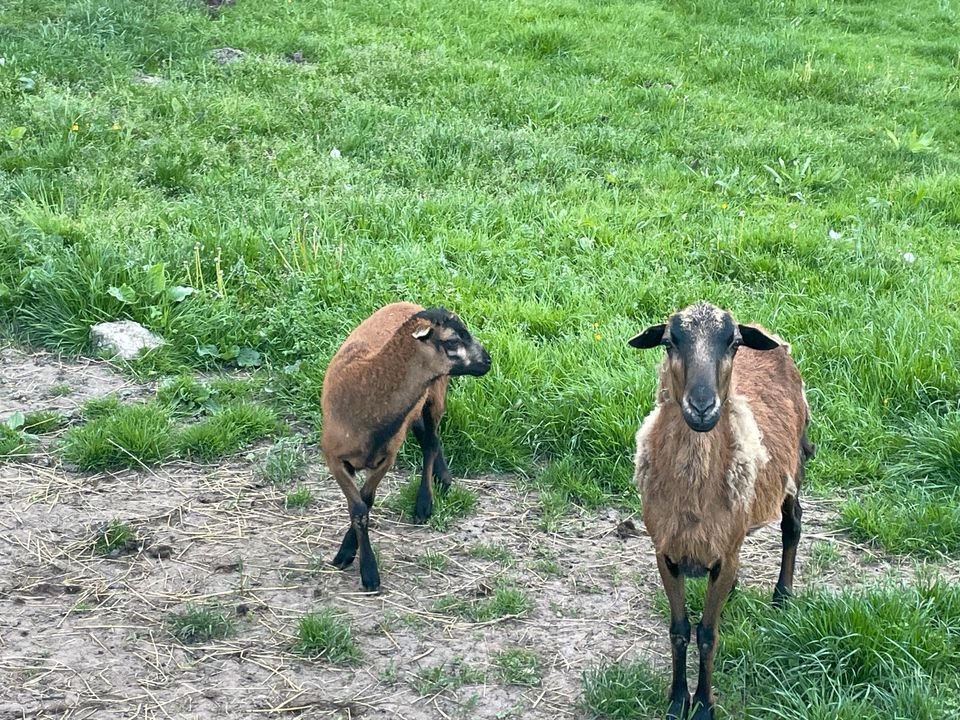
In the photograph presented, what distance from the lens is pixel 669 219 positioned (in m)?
7.64

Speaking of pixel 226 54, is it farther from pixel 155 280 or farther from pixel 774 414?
pixel 774 414

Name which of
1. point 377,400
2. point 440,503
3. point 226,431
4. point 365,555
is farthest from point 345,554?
point 226,431

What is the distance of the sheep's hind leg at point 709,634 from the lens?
3.53 meters

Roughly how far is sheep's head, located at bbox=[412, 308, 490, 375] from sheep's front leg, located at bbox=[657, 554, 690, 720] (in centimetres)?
126

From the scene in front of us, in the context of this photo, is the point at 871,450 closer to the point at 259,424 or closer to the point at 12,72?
the point at 259,424

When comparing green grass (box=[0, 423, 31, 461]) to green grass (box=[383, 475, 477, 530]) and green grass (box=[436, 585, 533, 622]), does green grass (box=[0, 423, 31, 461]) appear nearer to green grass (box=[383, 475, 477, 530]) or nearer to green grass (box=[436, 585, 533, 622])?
green grass (box=[383, 475, 477, 530])

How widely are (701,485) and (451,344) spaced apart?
1386 millimetres

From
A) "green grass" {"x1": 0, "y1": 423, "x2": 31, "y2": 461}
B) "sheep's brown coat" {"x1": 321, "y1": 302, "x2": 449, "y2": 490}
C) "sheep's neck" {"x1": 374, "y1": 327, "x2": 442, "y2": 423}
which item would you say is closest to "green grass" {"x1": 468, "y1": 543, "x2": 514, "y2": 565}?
"sheep's brown coat" {"x1": 321, "y1": 302, "x2": 449, "y2": 490}

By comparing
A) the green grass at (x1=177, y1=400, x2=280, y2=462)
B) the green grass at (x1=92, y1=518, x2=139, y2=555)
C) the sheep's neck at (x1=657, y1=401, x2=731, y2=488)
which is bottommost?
the green grass at (x1=92, y1=518, x2=139, y2=555)

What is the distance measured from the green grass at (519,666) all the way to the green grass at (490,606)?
23cm

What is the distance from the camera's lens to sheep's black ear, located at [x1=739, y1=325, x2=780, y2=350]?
346cm

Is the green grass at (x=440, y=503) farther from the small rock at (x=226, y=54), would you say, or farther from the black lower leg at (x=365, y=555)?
the small rock at (x=226, y=54)

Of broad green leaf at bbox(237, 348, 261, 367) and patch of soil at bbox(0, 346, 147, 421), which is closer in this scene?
patch of soil at bbox(0, 346, 147, 421)

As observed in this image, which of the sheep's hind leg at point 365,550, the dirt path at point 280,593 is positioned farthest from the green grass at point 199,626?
the sheep's hind leg at point 365,550
